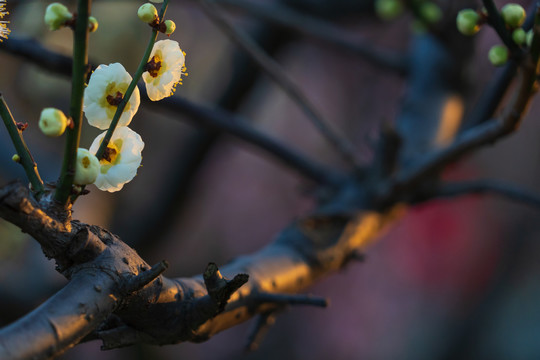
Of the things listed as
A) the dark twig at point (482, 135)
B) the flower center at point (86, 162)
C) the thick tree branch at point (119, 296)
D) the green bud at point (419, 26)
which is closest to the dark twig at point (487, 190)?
the dark twig at point (482, 135)

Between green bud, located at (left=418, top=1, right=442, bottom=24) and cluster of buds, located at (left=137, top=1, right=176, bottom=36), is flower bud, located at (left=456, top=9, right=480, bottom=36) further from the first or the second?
green bud, located at (left=418, top=1, right=442, bottom=24)

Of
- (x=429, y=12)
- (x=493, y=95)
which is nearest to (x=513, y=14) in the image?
(x=493, y=95)

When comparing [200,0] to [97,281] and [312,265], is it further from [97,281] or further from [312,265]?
[97,281]

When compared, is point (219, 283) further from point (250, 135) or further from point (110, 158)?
point (250, 135)

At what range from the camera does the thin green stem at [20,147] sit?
0.33 m

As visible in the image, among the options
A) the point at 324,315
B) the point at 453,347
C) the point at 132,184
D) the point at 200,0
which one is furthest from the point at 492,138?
the point at 324,315

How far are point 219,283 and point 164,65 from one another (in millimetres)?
157

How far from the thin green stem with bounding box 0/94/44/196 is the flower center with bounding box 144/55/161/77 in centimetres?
9

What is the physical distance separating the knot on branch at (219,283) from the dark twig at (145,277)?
0.04 metres

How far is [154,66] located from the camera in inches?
14.6

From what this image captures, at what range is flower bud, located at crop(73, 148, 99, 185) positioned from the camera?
33cm

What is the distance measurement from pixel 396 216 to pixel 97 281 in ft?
2.23

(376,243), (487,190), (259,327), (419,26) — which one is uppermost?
(419,26)

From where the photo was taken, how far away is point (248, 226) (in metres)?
3.28
